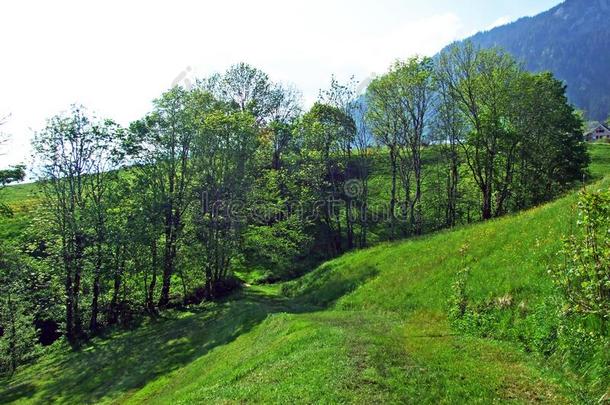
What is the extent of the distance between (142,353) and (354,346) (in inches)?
924

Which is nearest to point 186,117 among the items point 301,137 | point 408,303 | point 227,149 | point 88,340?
point 227,149

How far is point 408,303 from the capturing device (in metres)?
26.8

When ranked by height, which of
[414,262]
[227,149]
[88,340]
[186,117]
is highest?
[186,117]

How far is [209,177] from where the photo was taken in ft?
160

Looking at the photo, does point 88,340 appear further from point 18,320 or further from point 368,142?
point 368,142

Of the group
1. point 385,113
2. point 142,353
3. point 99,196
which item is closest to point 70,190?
point 99,196

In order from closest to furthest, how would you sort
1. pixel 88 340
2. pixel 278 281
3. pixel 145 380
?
pixel 145 380 → pixel 88 340 → pixel 278 281

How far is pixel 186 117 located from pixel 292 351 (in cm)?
3455

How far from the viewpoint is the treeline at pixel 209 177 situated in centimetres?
4594

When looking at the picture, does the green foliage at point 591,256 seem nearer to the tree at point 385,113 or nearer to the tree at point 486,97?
the tree at point 486,97

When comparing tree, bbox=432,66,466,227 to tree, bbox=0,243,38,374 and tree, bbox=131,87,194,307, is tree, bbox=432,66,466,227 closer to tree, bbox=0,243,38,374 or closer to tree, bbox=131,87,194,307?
tree, bbox=131,87,194,307

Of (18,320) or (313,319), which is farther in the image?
(18,320)

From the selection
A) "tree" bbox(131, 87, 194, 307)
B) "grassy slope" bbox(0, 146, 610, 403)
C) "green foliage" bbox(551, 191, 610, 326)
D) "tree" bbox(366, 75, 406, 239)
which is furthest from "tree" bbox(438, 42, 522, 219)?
"green foliage" bbox(551, 191, 610, 326)

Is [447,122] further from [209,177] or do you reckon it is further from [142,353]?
[142,353]
